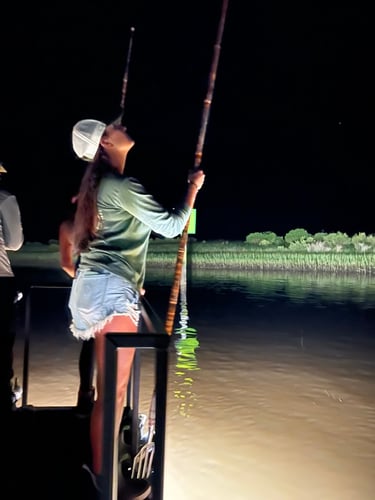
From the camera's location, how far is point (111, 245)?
236 cm

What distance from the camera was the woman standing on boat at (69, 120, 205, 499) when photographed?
229 cm

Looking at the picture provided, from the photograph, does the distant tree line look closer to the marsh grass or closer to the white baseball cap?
the marsh grass

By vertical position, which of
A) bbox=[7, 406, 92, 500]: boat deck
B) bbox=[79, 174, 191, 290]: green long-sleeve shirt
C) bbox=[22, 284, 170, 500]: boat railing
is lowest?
bbox=[7, 406, 92, 500]: boat deck

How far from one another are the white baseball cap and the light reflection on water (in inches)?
72.2

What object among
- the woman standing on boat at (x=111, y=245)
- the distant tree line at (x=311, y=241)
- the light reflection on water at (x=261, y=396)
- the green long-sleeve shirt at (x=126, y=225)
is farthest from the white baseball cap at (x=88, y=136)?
the distant tree line at (x=311, y=241)

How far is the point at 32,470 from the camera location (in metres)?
2.73

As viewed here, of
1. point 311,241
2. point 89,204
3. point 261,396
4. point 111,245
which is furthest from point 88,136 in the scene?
point 311,241

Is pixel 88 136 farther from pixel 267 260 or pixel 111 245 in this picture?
pixel 267 260

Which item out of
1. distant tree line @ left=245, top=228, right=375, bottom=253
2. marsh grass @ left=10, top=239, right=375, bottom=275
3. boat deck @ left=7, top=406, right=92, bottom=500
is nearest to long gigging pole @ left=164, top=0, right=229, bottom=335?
boat deck @ left=7, top=406, right=92, bottom=500

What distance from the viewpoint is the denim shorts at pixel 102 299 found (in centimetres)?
232

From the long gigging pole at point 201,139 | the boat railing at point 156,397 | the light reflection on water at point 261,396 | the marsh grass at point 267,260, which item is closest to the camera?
the boat railing at point 156,397

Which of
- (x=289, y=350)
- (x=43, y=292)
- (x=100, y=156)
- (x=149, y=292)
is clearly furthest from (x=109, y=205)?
(x=43, y=292)

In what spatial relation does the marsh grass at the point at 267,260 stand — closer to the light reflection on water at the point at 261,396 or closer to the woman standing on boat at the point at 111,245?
the light reflection on water at the point at 261,396

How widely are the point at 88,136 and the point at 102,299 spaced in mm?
701
